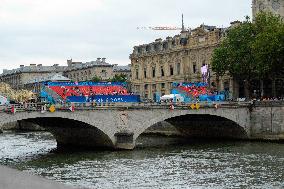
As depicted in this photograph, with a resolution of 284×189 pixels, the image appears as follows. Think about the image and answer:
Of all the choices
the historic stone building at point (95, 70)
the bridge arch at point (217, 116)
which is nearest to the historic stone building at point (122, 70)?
the historic stone building at point (95, 70)

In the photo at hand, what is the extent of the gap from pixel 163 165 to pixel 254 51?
131 feet

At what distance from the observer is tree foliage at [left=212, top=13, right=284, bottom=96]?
74938mm

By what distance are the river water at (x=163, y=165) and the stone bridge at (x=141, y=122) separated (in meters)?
2.99

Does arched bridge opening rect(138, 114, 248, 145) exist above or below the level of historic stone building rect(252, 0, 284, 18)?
below

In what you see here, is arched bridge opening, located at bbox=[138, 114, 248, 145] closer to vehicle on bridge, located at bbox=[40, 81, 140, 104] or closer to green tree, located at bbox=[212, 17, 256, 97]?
vehicle on bridge, located at bbox=[40, 81, 140, 104]

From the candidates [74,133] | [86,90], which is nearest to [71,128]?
[74,133]

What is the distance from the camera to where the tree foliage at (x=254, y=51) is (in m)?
74.9

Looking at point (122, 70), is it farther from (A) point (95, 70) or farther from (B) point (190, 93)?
(B) point (190, 93)

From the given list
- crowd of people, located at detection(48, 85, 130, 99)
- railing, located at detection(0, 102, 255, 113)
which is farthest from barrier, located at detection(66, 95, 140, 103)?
railing, located at detection(0, 102, 255, 113)

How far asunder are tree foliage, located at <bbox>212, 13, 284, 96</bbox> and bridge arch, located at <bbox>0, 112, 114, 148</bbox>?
28.7 meters

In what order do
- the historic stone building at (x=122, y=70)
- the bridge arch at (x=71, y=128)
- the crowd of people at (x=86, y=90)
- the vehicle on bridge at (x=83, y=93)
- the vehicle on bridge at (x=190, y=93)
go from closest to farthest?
the bridge arch at (x=71, y=128) < the vehicle on bridge at (x=83, y=93) < the crowd of people at (x=86, y=90) < the vehicle on bridge at (x=190, y=93) < the historic stone building at (x=122, y=70)

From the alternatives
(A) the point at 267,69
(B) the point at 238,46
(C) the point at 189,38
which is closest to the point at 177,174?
(A) the point at 267,69

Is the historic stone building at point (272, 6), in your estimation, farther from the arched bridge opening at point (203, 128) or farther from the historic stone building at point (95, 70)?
the historic stone building at point (95, 70)

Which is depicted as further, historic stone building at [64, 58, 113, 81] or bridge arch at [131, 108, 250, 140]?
historic stone building at [64, 58, 113, 81]
